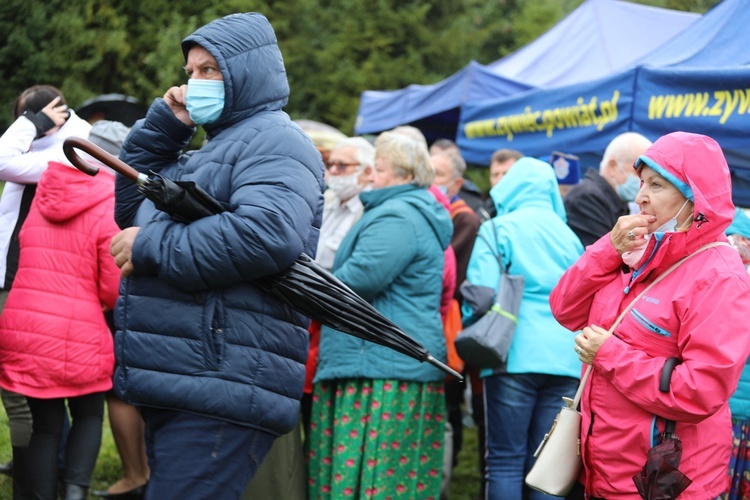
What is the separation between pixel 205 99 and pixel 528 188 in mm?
2368

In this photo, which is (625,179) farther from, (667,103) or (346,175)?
(346,175)

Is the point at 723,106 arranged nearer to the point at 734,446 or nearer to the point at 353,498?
the point at 734,446

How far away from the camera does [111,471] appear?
5.66 meters

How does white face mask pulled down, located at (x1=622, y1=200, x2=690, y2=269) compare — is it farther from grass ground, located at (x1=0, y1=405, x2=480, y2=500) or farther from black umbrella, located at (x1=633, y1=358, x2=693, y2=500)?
grass ground, located at (x1=0, y1=405, x2=480, y2=500)

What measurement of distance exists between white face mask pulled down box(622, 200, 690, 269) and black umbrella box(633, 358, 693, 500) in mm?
353

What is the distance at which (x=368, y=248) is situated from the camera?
441 cm

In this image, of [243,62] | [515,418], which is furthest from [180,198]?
[515,418]

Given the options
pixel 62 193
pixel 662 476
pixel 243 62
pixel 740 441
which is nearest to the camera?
pixel 662 476

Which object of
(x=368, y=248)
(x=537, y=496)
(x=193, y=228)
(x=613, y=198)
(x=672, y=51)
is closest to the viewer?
(x=193, y=228)

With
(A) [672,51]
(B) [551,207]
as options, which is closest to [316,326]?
(B) [551,207]

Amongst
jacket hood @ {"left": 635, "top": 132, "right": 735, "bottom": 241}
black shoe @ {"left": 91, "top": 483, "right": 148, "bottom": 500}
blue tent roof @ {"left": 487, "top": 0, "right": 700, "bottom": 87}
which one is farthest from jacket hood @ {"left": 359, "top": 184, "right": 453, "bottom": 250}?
blue tent roof @ {"left": 487, "top": 0, "right": 700, "bottom": 87}

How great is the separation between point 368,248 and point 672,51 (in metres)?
2.96

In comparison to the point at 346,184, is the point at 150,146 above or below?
above

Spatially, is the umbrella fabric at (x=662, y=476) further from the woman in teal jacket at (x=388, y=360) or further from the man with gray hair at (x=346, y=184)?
the man with gray hair at (x=346, y=184)
